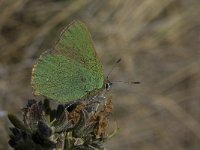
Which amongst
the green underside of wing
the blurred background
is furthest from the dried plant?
the blurred background

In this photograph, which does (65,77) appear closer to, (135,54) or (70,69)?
(70,69)

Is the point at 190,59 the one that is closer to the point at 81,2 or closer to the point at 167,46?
the point at 167,46

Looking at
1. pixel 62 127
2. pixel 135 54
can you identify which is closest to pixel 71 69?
pixel 62 127

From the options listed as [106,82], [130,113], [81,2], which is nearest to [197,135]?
[130,113]

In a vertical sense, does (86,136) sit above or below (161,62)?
below

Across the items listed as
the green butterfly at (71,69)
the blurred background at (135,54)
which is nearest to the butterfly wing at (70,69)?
the green butterfly at (71,69)

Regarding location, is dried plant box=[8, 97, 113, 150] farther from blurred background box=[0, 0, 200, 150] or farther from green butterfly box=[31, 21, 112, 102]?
blurred background box=[0, 0, 200, 150]
